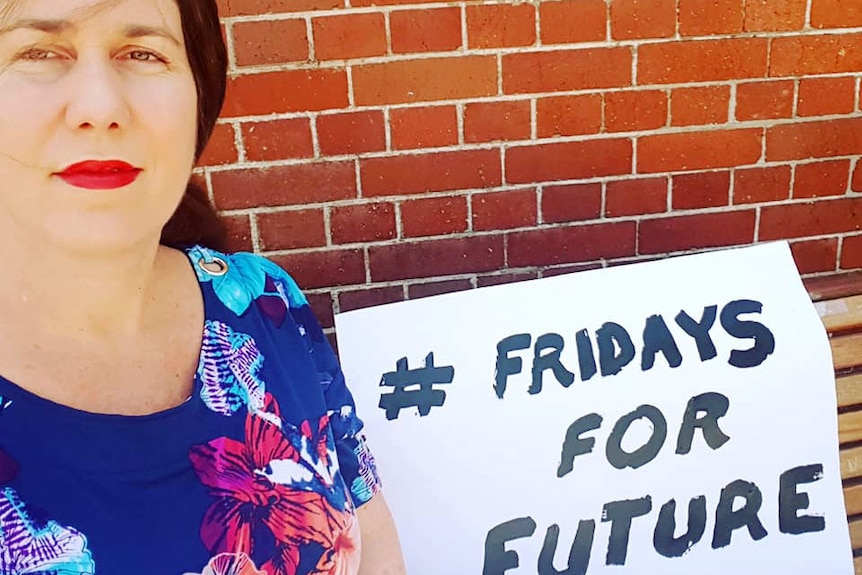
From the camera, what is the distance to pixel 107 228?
2.87ft

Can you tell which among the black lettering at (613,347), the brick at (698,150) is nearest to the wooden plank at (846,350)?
the brick at (698,150)

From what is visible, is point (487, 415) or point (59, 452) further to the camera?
point (487, 415)

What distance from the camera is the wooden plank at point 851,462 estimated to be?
1.84 m

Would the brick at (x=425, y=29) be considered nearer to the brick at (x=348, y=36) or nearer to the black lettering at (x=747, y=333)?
the brick at (x=348, y=36)

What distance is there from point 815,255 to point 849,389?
314 mm

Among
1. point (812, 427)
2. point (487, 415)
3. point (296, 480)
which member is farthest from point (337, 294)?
point (812, 427)

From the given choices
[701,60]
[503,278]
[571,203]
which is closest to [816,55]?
[701,60]

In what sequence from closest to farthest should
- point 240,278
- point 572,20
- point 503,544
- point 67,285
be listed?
point 67,285, point 240,278, point 503,544, point 572,20

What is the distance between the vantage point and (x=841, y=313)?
1.79 metres

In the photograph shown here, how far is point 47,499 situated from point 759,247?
1370 mm

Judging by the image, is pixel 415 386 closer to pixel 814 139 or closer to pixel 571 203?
pixel 571 203

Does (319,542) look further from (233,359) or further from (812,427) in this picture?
(812,427)

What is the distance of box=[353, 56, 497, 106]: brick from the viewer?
5.27 ft

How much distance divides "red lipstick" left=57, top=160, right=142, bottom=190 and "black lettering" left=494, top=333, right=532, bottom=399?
0.85 metres
